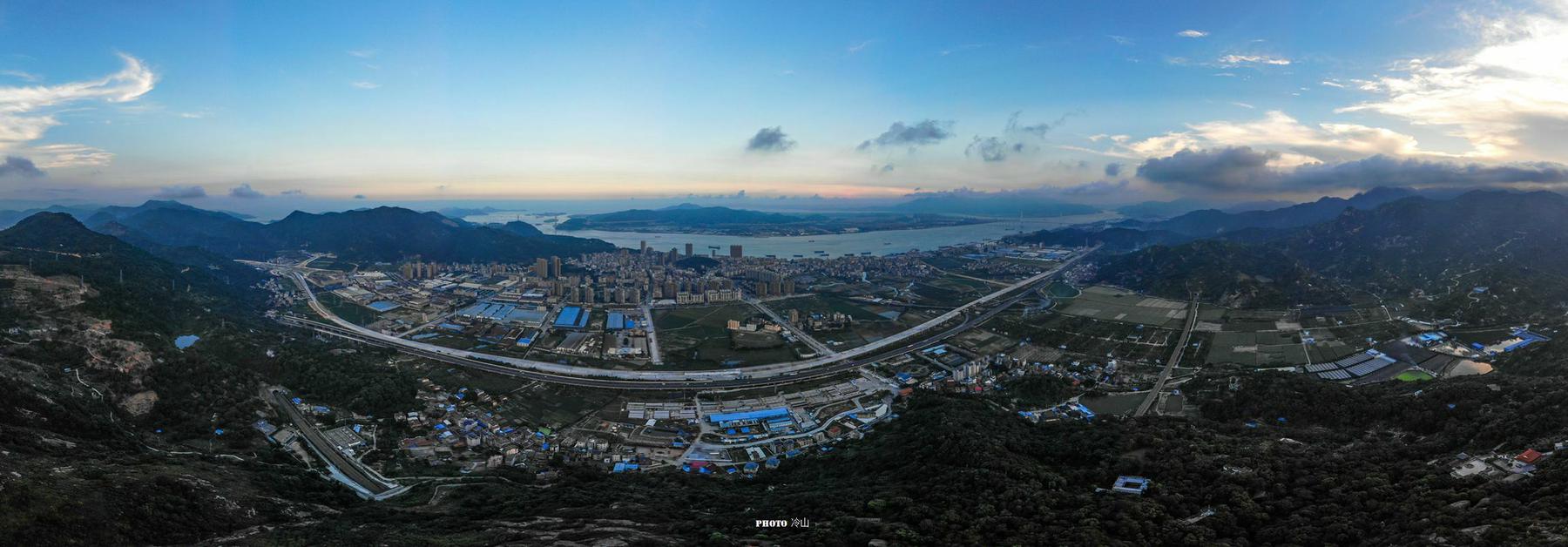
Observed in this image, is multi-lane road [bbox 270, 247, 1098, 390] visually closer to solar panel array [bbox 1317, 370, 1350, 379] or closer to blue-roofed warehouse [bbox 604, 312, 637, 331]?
blue-roofed warehouse [bbox 604, 312, 637, 331]

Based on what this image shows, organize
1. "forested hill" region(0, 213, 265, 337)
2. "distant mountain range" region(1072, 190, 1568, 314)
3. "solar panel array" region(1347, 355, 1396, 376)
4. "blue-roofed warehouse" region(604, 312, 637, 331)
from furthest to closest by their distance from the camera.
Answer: "blue-roofed warehouse" region(604, 312, 637, 331) → "distant mountain range" region(1072, 190, 1568, 314) → "solar panel array" region(1347, 355, 1396, 376) → "forested hill" region(0, 213, 265, 337)

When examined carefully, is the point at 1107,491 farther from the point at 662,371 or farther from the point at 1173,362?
the point at 662,371

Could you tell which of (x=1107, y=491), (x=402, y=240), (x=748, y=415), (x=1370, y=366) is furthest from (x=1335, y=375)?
(x=402, y=240)

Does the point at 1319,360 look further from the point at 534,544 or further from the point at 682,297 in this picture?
the point at 682,297

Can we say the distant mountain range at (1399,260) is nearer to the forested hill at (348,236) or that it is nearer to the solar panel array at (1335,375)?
the solar panel array at (1335,375)

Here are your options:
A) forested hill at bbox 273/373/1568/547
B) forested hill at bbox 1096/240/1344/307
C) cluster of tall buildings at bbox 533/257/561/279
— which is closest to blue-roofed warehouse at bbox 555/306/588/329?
cluster of tall buildings at bbox 533/257/561/279
